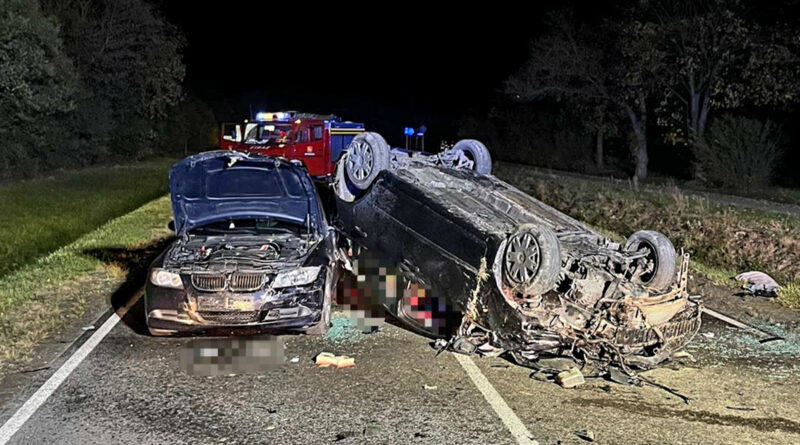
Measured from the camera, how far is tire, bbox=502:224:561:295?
5.94 m

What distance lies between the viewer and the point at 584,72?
103 feet

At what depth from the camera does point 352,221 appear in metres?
8.66

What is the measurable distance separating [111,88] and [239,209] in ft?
96.2

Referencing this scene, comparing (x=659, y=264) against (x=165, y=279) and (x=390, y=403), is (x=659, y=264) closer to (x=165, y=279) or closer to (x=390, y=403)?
(x=390, y=403)

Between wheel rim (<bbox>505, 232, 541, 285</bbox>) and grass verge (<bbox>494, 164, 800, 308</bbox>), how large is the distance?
444 cm

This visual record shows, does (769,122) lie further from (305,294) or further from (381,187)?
(305,294)

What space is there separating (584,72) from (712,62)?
5.50 m

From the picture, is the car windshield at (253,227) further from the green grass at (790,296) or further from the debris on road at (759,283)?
the debris on road at (759,283)

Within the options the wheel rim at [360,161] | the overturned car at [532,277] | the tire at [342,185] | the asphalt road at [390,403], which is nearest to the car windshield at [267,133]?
the tire at [342,185]

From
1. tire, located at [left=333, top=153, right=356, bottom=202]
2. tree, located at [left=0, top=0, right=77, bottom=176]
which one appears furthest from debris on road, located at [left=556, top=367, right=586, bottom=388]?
tree, located at [left=0, top=0, right=77, bottom=176]

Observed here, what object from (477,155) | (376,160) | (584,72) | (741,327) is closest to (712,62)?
(584,72)

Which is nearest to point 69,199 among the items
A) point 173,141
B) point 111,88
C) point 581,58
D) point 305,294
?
point 111,88

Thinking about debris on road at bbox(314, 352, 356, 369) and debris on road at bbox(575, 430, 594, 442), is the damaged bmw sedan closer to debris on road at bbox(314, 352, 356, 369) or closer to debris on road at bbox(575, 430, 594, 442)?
debris on road at bbox(314, 352, 356, 369)

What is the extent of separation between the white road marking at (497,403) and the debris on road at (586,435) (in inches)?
12.6
